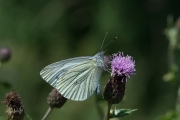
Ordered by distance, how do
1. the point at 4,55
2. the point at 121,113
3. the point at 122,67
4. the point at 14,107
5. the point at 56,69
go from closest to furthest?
1. the point at 121,113
2. the point at 14,107
3. the point at 122,67
4. the point at 56,69
5. the point at 4,55

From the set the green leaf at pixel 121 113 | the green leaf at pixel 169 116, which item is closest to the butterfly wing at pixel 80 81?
the green leaf at pixel 121 113

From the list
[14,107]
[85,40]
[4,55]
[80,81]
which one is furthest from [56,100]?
[85,40]

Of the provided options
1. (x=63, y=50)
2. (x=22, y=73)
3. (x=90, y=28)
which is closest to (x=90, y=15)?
(x=90, y=28)

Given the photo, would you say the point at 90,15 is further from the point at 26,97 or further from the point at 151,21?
the point at 26,97

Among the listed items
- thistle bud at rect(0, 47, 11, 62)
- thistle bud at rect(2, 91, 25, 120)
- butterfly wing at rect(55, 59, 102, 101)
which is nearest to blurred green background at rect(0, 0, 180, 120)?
thistle bud at rect(0, 47, 11, 62)

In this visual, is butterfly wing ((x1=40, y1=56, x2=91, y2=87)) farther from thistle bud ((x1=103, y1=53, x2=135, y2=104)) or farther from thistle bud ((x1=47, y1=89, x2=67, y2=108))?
thistle bud ((x1=103, y1=53, x2=135, y2=104))

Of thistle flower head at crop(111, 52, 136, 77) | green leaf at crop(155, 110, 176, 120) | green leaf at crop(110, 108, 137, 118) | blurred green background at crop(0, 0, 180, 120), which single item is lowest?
green leaf at crop(110, 108, 137, 118)

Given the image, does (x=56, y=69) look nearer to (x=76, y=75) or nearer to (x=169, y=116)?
(x=76, y=75)

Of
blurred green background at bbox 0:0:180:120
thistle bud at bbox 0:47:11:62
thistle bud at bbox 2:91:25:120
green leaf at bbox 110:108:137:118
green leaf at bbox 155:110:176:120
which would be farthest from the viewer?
blurred green background at bbox 0:0:180:120
